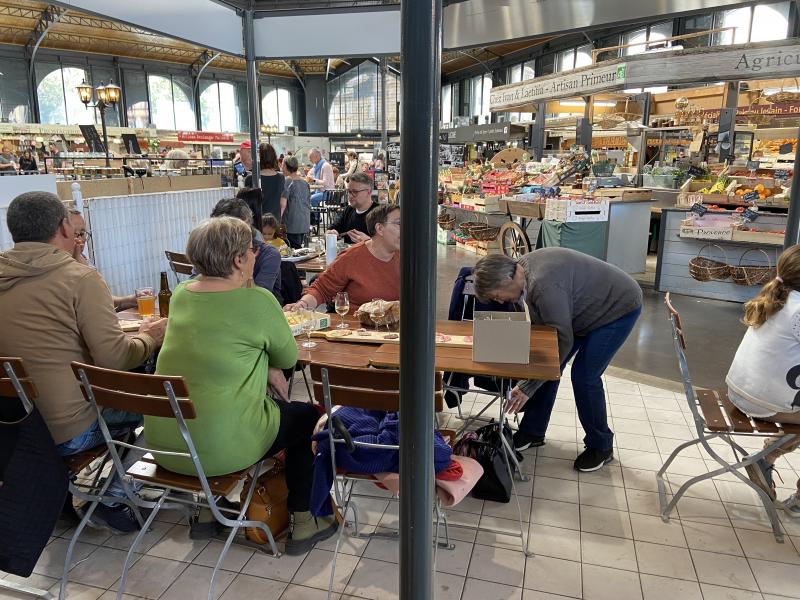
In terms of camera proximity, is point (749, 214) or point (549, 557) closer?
point (549, 557)

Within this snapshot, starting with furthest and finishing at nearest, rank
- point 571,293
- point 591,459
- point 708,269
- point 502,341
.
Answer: point 708,269
point 591,459
point 571,293
point 502,341

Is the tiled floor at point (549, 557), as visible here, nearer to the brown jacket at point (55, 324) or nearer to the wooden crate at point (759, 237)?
the brown jacket at point (55, 324)

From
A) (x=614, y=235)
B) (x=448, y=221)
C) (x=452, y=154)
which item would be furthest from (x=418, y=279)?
(x=452, y=154)

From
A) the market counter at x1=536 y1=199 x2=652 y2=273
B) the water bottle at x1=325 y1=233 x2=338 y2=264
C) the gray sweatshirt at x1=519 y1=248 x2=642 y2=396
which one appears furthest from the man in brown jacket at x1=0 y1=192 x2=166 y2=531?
the market counter at x1=536 y1=199 x2=652 y2=273

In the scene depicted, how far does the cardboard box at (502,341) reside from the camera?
7.84 ft

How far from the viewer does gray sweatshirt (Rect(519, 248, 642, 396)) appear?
2.78 metres

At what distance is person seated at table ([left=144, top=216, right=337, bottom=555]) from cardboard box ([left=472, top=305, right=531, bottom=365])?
2.45 ft

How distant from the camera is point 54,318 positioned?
227 cm

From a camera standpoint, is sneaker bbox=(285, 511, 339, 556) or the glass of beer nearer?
sneaker bbox=(285, 511, 339, 556)

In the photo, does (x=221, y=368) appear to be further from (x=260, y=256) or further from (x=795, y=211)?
(x=795, y=211)

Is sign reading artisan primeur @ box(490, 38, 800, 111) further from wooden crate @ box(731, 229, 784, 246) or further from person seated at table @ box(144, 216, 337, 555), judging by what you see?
person seated at table @ box(144, 216, 337, 555)

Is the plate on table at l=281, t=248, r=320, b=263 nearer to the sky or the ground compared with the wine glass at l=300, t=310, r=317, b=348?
nearer to the sky

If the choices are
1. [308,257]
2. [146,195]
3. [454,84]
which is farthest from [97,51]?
[308,257]

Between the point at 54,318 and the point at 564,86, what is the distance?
5.00m
